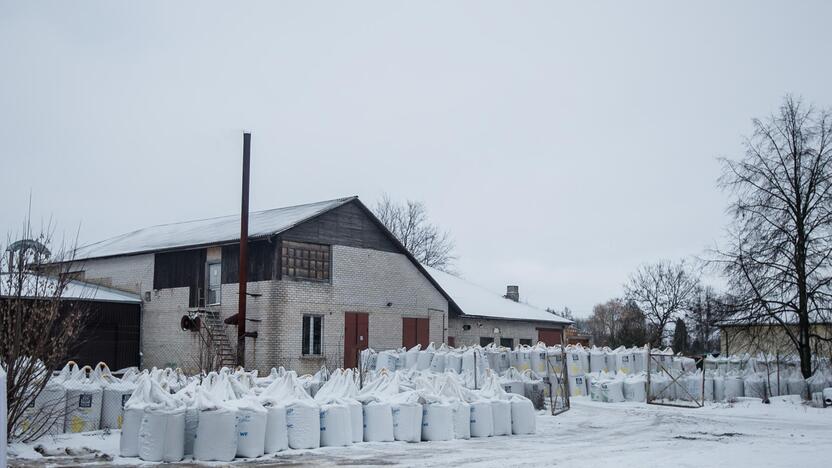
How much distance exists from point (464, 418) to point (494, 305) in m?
20.3

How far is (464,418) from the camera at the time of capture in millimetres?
14828

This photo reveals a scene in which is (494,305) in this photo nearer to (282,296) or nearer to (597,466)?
(282,296)

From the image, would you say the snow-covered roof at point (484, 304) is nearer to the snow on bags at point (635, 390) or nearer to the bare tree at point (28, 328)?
the snow on bags at point (635, 390)

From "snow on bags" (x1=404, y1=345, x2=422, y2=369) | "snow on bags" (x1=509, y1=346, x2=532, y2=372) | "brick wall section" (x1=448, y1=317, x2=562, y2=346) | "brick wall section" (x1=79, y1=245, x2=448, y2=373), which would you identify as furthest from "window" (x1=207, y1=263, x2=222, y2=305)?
"brick wall section" (x1=448, y1=317, x2=562, y2=346)

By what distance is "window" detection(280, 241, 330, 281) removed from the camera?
24.2m

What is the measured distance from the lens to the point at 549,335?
3547 centimetres

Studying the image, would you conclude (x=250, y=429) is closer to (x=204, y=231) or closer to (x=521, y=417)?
(x=521, y=417)

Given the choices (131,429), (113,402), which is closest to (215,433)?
(131,429)

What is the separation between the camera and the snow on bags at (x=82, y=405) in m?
13.6

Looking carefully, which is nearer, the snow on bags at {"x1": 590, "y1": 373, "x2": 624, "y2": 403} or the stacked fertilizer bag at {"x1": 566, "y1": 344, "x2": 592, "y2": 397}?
the snow on bags at {"x1": 590, "y1": 373, "x2": 624, "y2": 403}

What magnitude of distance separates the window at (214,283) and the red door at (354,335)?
4.05 m

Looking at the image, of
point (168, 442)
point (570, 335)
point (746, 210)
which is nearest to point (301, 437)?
point (168, 442)

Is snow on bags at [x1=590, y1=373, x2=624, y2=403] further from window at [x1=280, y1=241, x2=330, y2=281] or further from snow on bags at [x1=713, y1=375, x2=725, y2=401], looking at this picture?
window at [x1=280, y1=241, x2=330, y2=281]

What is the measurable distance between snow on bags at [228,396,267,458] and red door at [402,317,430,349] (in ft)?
51.5
